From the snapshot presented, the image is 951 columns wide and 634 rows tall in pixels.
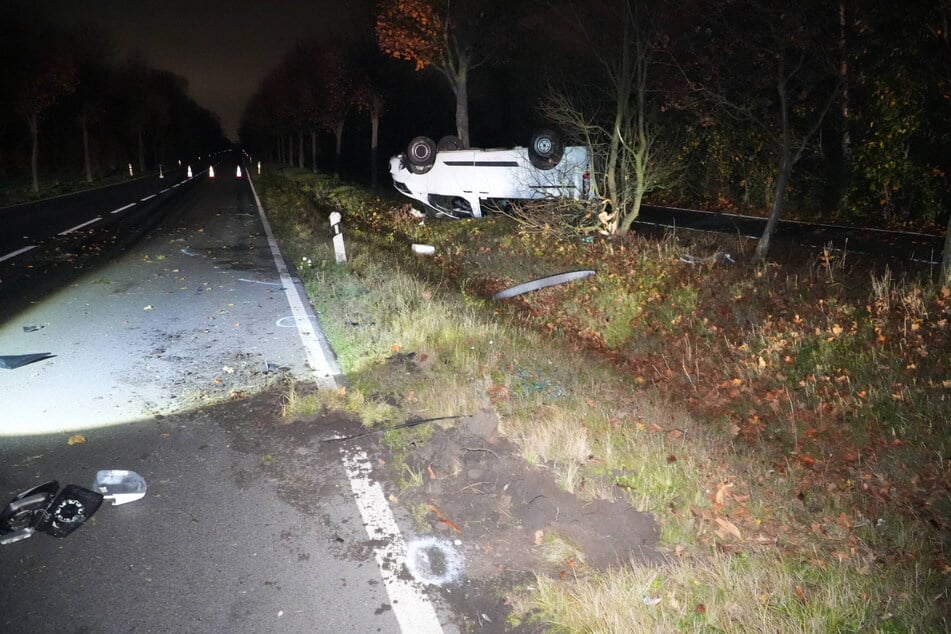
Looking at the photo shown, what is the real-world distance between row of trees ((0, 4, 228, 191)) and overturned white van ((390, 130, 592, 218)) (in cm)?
2345

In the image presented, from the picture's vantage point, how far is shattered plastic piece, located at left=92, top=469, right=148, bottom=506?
12.4 ft

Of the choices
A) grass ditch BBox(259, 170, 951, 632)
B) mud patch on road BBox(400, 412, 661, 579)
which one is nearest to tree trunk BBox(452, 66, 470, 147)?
grass ditch BBox(259, 170, 951, 632)

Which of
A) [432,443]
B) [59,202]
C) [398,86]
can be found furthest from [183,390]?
[398,86]

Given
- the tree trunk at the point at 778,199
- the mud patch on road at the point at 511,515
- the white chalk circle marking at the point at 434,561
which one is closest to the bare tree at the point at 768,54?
the tree trunk at the point at 778,199

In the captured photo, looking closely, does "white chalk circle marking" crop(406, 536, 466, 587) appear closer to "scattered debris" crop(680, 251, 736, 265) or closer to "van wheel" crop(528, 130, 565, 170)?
"scattered debris" crop(680, 251, 736, 265)

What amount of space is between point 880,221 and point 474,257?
38.4 feet

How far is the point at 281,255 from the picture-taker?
485 inches

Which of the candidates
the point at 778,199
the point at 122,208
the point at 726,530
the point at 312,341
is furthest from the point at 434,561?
the point at 122,208

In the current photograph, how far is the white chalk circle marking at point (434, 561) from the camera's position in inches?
124

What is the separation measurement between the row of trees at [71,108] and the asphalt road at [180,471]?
28.4 meters

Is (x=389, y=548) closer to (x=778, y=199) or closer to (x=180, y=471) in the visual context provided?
(x=180, y=471)

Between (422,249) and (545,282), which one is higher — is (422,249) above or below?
above

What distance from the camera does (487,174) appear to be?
1520 cm

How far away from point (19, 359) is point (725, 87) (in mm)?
10498
